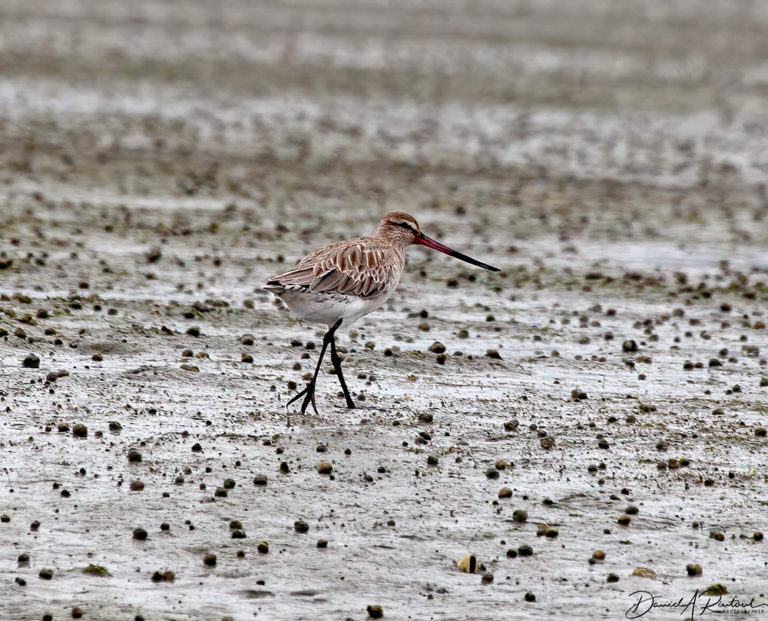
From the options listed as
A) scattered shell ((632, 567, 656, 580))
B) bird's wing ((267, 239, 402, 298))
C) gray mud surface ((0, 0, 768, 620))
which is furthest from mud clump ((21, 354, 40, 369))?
scattered shell ((632, 567, 656, 580))

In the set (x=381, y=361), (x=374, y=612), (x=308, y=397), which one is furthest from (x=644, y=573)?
(x=381, y=361)

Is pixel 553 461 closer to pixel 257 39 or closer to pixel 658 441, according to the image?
pixel 658 441

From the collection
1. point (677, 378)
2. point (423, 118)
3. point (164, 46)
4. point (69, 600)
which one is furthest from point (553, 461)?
point (164, 46)

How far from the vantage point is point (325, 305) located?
10805mm

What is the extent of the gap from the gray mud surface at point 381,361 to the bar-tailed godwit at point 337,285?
1.97 ft

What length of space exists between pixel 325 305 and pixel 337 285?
0.19 metres

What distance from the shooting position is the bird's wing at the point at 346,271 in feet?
35.1

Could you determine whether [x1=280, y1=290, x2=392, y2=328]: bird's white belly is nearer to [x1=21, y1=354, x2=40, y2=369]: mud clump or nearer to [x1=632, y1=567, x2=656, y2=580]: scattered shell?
[x1=21, y1=354, x2=40, y2=369]: mud clump

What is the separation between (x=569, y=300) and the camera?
1541cm

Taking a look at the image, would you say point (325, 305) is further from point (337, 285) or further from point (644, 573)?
point (644, 573)

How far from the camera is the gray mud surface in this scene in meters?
7.91

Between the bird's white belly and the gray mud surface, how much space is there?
2.47ft

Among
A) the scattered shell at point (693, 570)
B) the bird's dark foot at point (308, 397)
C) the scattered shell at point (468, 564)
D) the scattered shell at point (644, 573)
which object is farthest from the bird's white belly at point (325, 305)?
the scattered shell at point (693, 570)

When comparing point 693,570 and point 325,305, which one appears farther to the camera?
point 325,305
